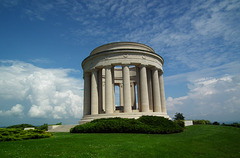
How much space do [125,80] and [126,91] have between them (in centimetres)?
229

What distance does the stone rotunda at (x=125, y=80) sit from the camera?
3355cm

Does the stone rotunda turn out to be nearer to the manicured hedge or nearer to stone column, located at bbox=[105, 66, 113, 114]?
stone column, located at bbox=[105, 66, 113, 114]

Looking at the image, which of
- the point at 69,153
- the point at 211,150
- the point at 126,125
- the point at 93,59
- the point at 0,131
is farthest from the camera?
the point at 93,59

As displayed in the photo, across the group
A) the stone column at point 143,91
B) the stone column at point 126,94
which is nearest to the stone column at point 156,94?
the stone column at point 143,91

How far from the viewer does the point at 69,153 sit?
11.8 m

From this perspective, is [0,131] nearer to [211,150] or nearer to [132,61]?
[211,150]

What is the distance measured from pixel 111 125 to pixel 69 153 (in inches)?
464

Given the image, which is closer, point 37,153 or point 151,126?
point 37,153

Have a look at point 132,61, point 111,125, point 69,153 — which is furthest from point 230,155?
point 132,61

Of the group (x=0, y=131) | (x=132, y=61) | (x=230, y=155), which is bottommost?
(x=230, y=155)

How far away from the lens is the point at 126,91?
33.2m

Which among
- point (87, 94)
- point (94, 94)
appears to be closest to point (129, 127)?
point (94, 94)

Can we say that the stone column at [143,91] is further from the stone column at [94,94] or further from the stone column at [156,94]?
the stone column at [94,94]

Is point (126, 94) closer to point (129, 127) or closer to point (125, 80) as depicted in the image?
point (125, 80)
